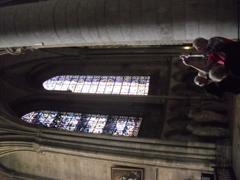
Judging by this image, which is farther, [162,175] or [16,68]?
[16,68]

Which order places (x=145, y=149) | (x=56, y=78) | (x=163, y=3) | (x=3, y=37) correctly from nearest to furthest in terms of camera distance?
(x=163, y=3), (x=3, y=37), (x=145, y=149), (x=56, y=78)

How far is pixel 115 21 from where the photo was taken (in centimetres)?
580

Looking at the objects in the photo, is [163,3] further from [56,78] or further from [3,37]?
[56,78]

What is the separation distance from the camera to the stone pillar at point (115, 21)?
5.10 metres

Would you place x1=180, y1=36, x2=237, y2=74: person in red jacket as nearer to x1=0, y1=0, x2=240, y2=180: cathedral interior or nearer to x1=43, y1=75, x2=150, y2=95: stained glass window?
x1=0, y1=0, x2=240, y2=180: cathedral interior

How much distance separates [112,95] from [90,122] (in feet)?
4.53

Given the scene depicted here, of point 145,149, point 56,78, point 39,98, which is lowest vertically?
point 145,149

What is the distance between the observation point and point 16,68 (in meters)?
13.2

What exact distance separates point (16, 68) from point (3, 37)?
21.1 feet

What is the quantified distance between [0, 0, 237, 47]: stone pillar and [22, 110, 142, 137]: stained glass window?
16.7 feet

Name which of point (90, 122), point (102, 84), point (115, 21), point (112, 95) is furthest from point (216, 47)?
point (102, 84)

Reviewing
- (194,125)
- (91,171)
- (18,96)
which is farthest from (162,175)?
(18,96)

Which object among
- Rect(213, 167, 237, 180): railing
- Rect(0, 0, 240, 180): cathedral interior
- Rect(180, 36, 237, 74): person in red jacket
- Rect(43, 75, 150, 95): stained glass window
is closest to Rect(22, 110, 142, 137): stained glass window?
Rect(0, 0, 240, 180): cathedral interior

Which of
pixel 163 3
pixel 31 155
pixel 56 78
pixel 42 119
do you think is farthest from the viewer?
pixel 56 78
